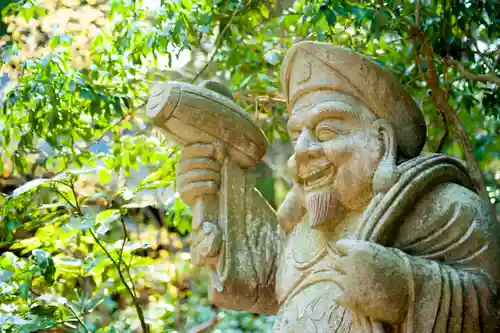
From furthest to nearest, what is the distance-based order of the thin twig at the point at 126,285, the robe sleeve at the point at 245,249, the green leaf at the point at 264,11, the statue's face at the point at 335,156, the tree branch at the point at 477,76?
the green leaf at the point at 264,11 → the thin twig at the point at 126,285 → the tree branch at the point at 477,76 → the robe sleeve at the point at 245,249 → the statue's face at the point at 335,156


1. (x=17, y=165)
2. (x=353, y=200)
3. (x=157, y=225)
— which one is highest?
(x=353, y=200)

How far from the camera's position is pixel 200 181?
3098 mm

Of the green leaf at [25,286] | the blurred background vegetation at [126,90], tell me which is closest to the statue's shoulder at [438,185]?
the blurred background vegetation at [126,90]

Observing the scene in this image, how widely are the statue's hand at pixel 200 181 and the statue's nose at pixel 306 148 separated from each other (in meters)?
0.40

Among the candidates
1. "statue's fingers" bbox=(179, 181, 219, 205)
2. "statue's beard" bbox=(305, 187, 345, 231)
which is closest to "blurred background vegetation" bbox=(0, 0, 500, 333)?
"statue's fingers" bbox=(179, 181, 219, 205)

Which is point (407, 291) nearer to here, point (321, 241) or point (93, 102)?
point (321, 241)

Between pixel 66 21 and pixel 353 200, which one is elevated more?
pixel 66 21

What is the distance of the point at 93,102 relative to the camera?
14.8ft

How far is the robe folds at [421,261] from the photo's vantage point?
243 centimetres

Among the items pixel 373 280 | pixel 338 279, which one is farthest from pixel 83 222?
pixel 373 280

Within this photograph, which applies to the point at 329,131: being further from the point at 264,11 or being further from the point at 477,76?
the point at 264,11

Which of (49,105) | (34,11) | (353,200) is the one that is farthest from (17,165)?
(353,200)

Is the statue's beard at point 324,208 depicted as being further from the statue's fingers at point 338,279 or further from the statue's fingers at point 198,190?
the statue's fingers at point 198,190

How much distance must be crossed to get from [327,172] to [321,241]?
0.82ft
